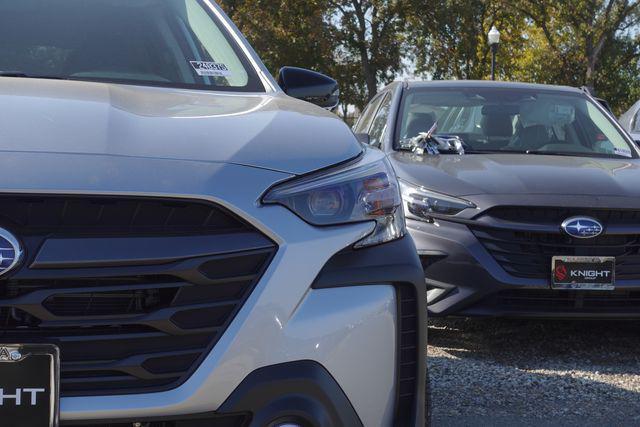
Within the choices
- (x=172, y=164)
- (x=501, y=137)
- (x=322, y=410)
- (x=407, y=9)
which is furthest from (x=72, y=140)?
(x=407, y=9)

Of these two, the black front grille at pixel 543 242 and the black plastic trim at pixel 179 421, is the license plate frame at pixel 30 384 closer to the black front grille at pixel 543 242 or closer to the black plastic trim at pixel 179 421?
the black plastic trim at pixel 179 421

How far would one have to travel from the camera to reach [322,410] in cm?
194

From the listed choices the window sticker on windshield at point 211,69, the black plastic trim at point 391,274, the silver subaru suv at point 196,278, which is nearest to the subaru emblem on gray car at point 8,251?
the silver subaru suv at point 196,278

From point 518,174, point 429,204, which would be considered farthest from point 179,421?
point 518,174

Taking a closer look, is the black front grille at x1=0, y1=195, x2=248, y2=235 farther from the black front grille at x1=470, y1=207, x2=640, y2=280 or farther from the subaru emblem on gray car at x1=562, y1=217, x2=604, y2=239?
the subaru emblem on gray car at x1=562, y1=217, x2=604, y2=239

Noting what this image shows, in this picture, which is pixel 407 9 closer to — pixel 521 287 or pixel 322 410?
pixel 521 287

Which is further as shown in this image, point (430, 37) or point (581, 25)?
point (430, 37)

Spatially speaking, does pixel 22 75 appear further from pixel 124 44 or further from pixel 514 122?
pixel 514 122

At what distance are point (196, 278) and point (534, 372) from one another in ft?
9.25

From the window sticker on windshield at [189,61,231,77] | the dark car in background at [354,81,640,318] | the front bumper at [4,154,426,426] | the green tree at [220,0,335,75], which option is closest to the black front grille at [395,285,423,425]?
the front bumper at [4,154,426,426]

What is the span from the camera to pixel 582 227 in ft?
14.5

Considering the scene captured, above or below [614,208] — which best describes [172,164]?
above

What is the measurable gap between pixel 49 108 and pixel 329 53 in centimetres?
3241

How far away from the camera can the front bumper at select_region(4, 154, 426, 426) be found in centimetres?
185
